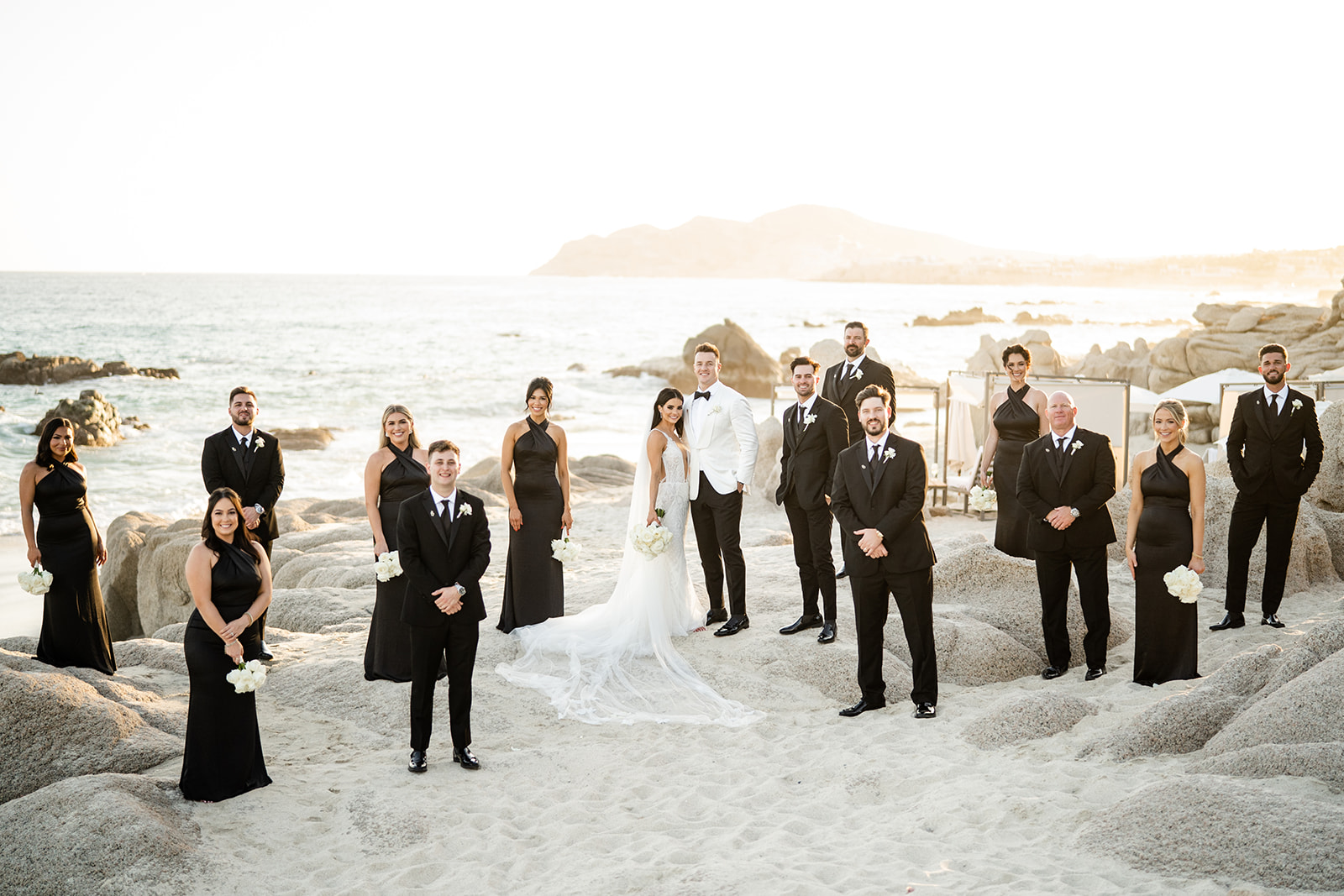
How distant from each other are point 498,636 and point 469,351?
185ft

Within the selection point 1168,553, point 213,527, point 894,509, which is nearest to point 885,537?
point 894,509

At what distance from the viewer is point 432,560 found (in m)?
5.91

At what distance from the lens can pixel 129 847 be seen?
4914 mm

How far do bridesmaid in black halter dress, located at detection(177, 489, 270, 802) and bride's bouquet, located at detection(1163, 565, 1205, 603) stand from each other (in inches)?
223

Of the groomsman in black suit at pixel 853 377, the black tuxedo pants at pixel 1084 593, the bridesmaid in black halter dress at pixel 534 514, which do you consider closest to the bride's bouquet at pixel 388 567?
the bridesmaid in black halter dress at pixel 534 514

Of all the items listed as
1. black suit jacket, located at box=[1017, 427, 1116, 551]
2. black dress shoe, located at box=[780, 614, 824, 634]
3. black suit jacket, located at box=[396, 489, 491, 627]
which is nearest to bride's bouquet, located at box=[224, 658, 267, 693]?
black suit jacket, located at box=[396, 489, 491, 627]

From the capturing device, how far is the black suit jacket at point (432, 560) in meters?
5.88

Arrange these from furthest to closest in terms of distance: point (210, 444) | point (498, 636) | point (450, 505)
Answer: point (498, 636) → point (210, 444) → point (450, 505)

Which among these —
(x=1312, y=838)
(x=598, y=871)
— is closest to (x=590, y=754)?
(x=598, y=871)

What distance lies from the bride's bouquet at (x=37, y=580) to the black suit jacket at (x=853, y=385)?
6437mm

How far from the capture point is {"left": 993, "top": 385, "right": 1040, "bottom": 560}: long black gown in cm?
812

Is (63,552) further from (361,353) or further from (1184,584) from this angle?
(361,353)

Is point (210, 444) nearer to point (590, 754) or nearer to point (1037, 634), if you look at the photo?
point (590, 754)

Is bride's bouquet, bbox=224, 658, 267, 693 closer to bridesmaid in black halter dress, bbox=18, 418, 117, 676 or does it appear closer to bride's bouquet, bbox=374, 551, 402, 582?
bride's bouquet, bbox=374, 551, 402, 582
